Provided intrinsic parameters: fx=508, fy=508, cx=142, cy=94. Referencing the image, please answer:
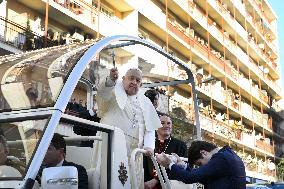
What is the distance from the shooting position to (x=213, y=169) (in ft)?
13.3

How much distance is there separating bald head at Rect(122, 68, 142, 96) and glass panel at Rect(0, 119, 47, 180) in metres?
1.49

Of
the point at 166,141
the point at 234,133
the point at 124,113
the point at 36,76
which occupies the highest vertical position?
the point at 234,133

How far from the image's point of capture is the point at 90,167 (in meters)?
4.14

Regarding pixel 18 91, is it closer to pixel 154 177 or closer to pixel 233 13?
pixel 154 177

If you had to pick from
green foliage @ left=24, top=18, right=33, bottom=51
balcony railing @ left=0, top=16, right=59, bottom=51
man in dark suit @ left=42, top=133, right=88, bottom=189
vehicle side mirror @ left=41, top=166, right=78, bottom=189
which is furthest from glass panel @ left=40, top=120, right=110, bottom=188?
green foliage @ left=24, top=18, right=33, bottom=51

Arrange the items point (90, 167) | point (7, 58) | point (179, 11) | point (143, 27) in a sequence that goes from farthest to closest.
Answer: point (179, 11) → point (143, 27) → point (7, 58) → point (90, 167)

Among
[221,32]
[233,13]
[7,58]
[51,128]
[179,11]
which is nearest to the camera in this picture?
[51,128]

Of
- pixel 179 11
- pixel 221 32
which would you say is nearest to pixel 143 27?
pixel 179 11

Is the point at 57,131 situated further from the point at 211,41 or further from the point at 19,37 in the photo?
the point at 211,41

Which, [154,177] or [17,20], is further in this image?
[17,20]

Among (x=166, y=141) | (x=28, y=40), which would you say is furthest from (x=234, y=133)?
(x=166, y=141)

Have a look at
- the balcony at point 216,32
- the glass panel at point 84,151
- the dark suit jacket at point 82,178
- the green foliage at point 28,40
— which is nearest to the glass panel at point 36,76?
the glass panel at point 84,151

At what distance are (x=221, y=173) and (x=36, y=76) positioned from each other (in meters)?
1.65

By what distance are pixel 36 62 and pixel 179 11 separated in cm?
3181
